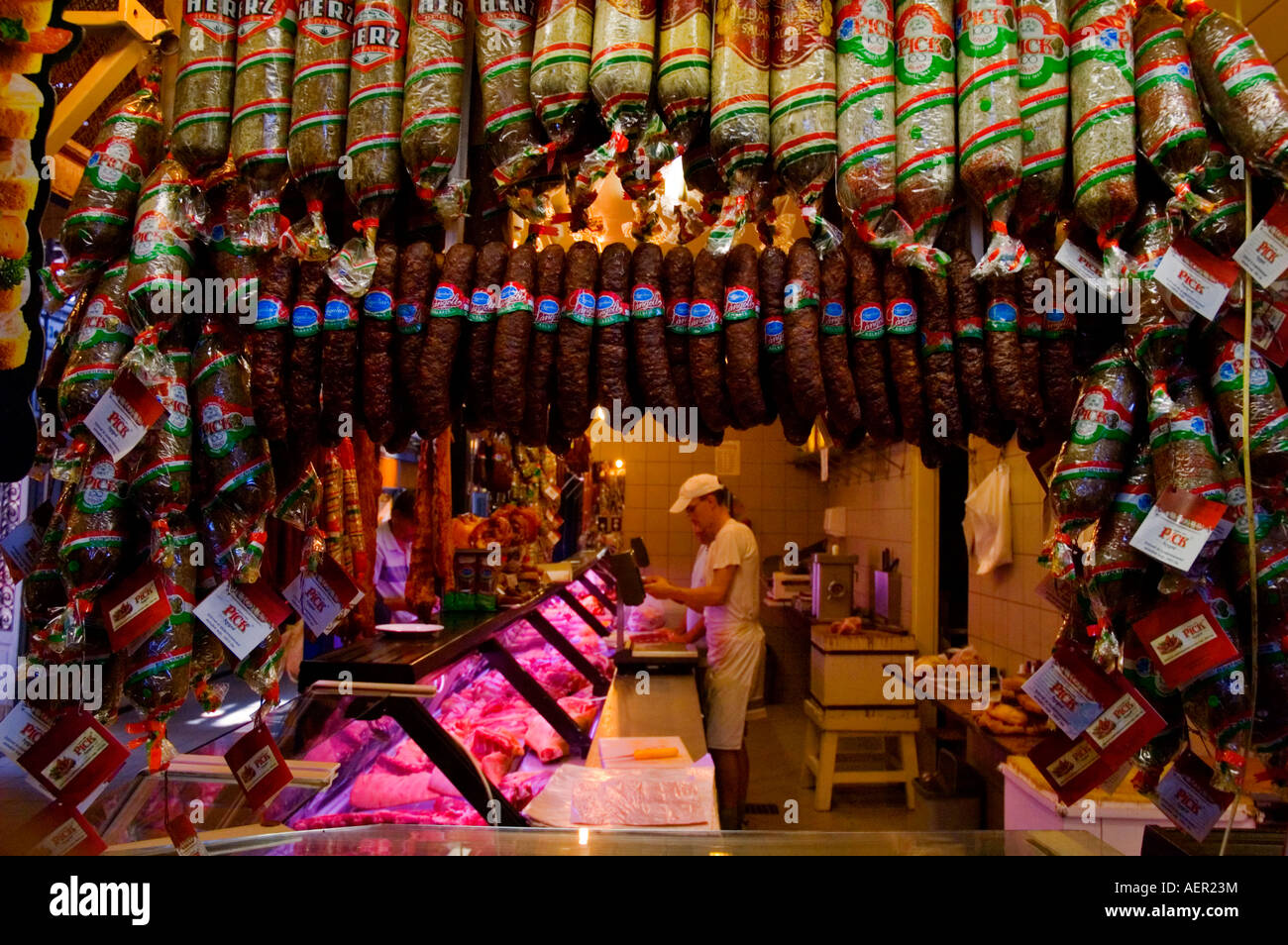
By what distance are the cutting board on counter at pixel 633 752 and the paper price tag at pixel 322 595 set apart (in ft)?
5.66

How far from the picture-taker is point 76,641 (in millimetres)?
1596

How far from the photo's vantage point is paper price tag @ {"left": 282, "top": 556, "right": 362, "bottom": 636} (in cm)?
190

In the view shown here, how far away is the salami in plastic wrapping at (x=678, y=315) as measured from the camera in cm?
168

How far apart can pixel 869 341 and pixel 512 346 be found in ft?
2.59

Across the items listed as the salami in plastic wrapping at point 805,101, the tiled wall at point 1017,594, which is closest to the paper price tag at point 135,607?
the salami in plastic wrapping at point 805,101

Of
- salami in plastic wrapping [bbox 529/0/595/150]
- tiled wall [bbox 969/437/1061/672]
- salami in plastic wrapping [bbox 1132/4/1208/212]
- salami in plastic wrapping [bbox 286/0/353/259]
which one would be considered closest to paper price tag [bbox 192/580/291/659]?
salami in plastic wrapping [bbox 286/0/353/259]

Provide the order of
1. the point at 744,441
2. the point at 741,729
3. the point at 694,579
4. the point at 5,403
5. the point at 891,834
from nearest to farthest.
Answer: the point at 5,403 → the point at 891,834 → the point at 741,729 → the point at 694,579 → the point at 744,441

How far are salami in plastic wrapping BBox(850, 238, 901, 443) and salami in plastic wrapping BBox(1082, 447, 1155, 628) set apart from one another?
0.50m

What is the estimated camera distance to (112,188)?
5.64 ft

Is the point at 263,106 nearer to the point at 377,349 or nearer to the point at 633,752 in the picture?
the point at 377,349

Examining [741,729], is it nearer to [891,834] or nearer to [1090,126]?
[891,834]

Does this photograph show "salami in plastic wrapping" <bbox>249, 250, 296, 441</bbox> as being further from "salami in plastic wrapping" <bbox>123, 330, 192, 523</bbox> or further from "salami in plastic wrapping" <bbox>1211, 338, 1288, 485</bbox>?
"salami in plastic wrapping" <bbox>1211, 338, 1288, 485</bbox>
